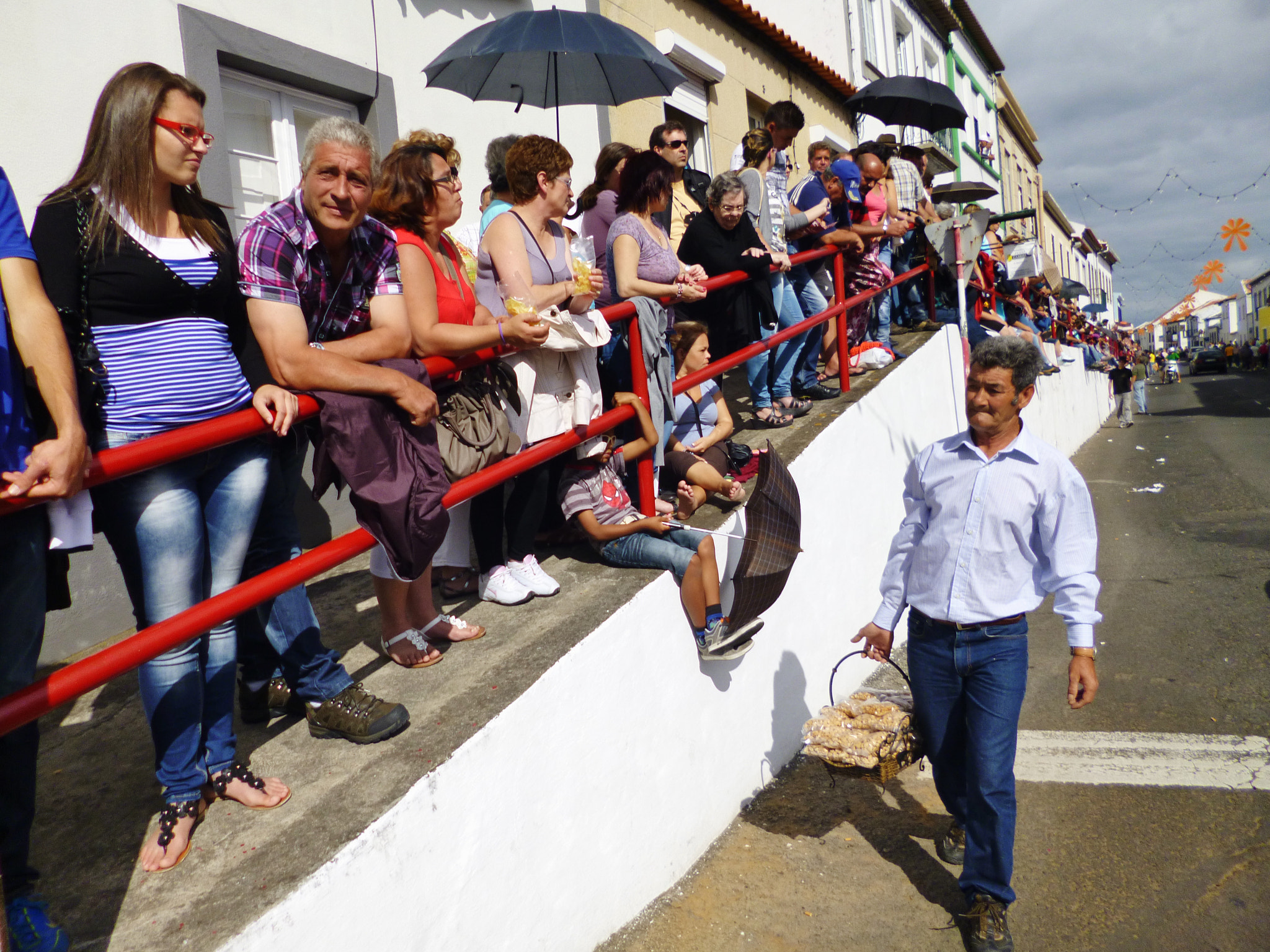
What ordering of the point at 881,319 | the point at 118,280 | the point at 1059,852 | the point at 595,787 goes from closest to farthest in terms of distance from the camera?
the point at 118,280, the point at 595,787, the point at 1059,852, the point at 881,319

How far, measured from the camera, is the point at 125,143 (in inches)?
84.0

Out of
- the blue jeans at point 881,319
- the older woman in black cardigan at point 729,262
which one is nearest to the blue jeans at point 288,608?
the older woman in black cardigan at point 729,262

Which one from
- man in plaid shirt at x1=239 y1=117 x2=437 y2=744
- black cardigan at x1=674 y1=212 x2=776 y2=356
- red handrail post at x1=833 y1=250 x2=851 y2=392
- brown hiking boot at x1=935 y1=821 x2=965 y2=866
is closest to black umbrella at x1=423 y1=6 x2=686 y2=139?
black cardigan at x1=674 y1=212 x2=776 y2=356

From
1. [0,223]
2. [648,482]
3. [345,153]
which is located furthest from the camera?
[648,482]

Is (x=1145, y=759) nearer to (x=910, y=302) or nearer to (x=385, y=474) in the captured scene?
(x=385, y=474)

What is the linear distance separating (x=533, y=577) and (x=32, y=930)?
1912mm

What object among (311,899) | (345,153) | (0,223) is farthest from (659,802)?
(0,223)

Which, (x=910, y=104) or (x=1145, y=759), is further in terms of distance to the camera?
(x=910, y=104)

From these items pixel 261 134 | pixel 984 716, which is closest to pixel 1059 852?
pixel 984 716

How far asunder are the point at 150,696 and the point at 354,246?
4.51 ft

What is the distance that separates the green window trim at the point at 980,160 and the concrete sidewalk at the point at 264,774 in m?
20.2

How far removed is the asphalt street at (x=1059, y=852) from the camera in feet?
10.7

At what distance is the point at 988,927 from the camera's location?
10.4 feet

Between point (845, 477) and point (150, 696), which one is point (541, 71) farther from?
point (150, 696)
